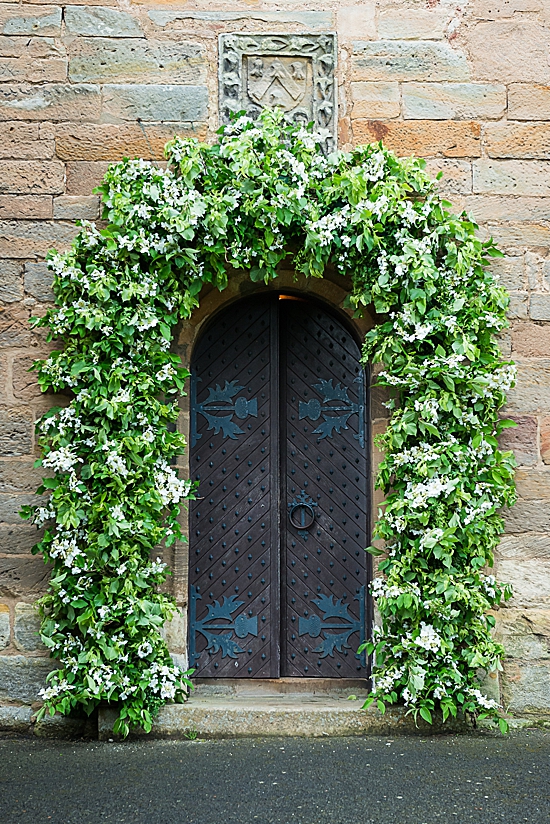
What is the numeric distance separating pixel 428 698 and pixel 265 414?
160cm

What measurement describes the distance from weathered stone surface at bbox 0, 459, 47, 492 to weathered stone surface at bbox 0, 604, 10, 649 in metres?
0.56

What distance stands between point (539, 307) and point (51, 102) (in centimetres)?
269

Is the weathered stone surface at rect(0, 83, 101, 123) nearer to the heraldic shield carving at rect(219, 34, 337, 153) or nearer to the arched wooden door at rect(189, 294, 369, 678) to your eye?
the heraldic shield carving at rect(219, 34, 337, 153)

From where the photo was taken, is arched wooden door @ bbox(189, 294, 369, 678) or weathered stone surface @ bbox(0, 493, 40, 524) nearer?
weathered stone surface @ bbox(0, 493, 40, 524)

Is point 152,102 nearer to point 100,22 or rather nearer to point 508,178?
point 100,22

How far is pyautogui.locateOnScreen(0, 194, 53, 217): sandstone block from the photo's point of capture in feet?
14.2

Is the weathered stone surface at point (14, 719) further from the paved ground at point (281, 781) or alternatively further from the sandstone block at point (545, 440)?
the sandstone block at point (545, 440)

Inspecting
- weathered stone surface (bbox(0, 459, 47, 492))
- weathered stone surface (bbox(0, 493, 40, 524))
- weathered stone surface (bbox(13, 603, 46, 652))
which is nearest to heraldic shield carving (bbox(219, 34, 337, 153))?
weathered stone surface (bbox(0, 459, 47, 492))

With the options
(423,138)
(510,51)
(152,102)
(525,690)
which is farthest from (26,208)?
(525,690)

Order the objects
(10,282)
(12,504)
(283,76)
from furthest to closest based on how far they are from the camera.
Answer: (283,76)
(10,282)
(12,504)

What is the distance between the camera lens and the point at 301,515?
4457mm

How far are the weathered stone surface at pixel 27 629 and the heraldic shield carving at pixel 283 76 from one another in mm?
2637

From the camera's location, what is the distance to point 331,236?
4105 millimetres

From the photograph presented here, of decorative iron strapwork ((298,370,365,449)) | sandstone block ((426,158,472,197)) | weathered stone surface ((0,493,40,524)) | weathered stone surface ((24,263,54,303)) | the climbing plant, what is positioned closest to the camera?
the climbing plant
